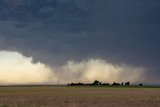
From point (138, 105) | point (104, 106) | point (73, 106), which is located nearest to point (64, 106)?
point (73, 106)

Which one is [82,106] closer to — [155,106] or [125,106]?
[125,106]

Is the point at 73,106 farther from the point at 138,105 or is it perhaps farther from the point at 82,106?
the point at 138,105

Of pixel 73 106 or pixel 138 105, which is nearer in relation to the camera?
pixel 73 106

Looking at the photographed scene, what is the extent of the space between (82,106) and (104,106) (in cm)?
285

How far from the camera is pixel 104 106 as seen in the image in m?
53.0

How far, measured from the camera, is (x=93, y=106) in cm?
5259

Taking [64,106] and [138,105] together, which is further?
[138,105]

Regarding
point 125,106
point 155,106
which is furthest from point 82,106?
point 155,106

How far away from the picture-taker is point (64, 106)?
167 ft

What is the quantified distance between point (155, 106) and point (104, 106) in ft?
20.6

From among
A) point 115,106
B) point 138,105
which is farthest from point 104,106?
point 138,105

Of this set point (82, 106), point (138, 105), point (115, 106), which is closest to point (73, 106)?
point (82, 106)

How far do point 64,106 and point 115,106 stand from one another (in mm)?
6494

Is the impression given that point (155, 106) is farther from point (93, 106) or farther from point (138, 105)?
point (93, 106)
